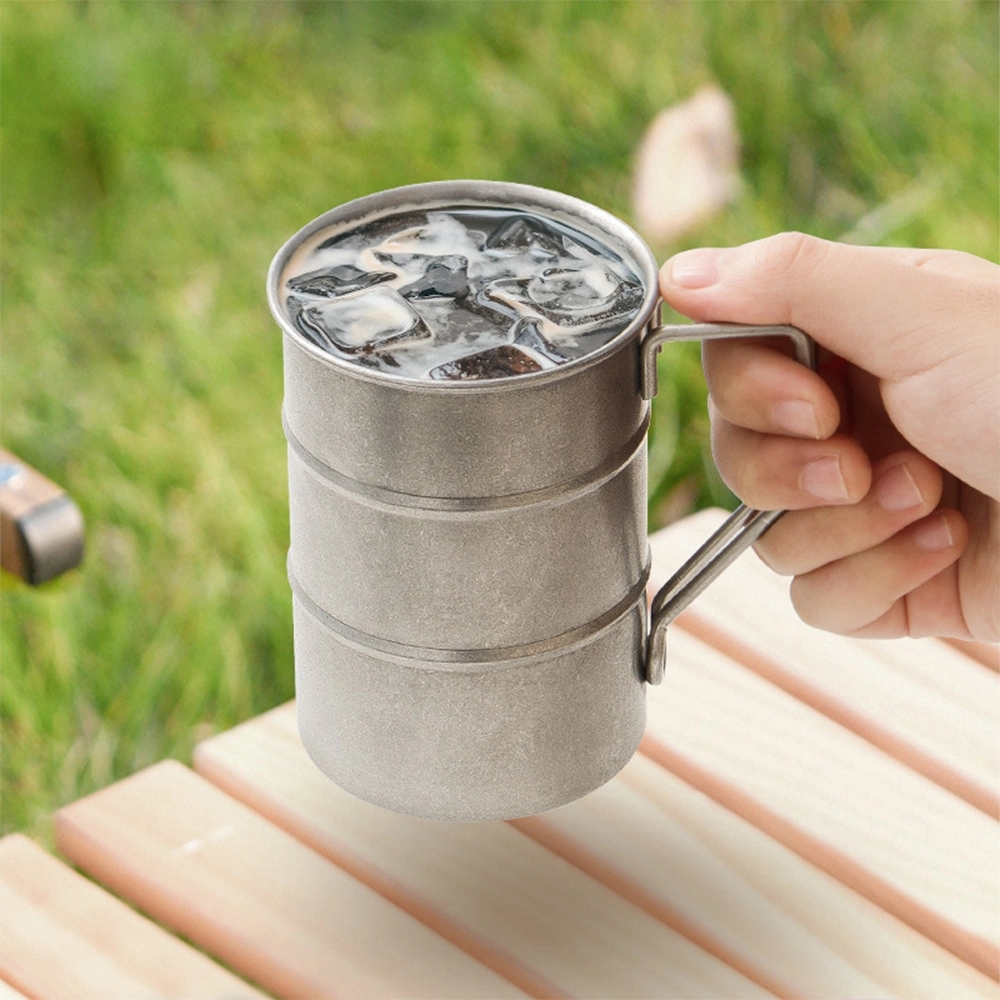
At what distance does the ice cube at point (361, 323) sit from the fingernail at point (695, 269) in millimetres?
233

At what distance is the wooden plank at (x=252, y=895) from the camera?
1290mm

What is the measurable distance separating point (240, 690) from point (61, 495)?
520 millimetres

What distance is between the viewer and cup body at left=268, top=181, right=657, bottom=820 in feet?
3.35

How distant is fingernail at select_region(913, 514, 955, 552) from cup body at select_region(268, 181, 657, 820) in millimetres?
345

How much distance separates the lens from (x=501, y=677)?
44.1 inches

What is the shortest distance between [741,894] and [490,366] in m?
0.58

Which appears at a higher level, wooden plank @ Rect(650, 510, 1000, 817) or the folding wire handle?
the folding wire handle

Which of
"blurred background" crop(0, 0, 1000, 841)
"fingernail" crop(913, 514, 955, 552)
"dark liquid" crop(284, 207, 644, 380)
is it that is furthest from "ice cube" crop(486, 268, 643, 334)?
"blurred background" crop(0, 0, 1000, 841)

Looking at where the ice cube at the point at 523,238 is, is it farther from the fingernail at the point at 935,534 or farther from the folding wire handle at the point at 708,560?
the fingernail at the point at 935,534

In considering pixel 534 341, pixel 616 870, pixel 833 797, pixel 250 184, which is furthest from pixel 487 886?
pixel 250 184

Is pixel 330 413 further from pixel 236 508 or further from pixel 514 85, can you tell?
pixel 514 85

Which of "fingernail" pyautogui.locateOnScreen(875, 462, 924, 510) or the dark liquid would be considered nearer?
the dark liquid

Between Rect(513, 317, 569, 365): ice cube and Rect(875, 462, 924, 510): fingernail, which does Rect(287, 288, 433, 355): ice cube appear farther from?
Rect(875, 462, 924, 510): fingernail

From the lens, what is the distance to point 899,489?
1.35m
